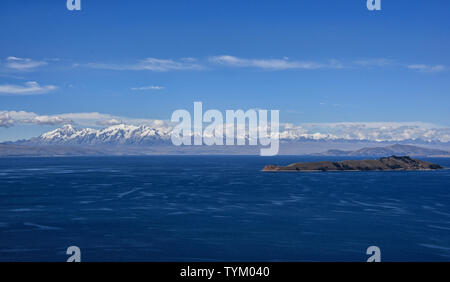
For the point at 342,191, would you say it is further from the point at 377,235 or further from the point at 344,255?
the point at 344,255

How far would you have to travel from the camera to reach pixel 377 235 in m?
63.5

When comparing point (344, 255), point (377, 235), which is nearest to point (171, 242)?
point (344, 255)

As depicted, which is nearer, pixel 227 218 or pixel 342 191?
pixel 227 218
